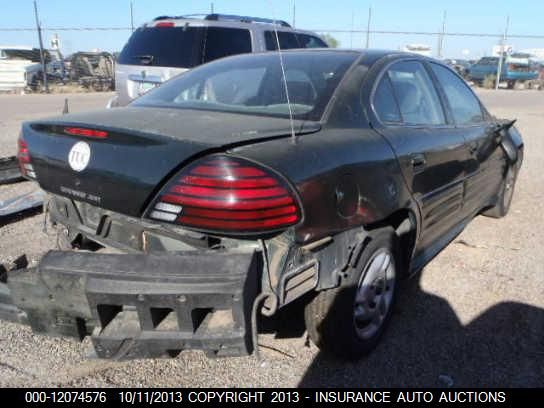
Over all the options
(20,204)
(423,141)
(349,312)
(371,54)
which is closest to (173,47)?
(20,204)

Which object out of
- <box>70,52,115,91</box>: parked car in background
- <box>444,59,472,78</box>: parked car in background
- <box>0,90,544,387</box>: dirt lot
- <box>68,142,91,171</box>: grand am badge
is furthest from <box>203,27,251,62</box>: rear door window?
<box>444,59,472,78</box>: parked car in background

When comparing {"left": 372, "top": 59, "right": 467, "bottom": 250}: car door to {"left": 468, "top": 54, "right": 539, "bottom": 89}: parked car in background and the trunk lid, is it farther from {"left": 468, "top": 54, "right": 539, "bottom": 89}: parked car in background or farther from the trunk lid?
{"left": 468, "top": 54, "right": 539, "bottom": 89}: parked car in background

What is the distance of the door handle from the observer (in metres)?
2.79

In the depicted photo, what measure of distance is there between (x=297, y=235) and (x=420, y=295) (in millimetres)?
1788

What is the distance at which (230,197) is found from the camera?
73.7 inches

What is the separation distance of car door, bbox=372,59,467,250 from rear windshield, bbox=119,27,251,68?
13.5ft

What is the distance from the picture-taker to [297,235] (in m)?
2.00

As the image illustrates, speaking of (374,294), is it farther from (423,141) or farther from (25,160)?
(25,160)

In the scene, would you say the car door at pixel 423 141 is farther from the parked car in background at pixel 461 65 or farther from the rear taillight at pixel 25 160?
the parked car in background at pixel 461 65

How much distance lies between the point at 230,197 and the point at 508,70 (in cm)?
2947

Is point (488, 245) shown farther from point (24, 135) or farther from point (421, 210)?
point (24, 135)

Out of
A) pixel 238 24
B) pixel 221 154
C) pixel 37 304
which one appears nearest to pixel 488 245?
pixel 221 154
